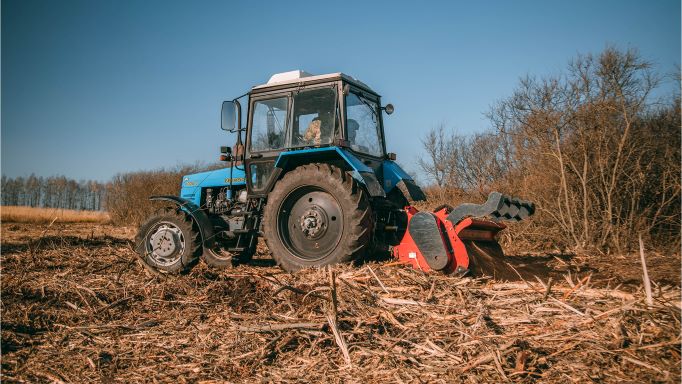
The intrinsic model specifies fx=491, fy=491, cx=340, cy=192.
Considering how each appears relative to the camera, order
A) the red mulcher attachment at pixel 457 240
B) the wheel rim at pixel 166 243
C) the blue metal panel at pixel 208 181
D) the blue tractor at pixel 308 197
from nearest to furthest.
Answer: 1. the red mulcher attachment at pixel 457 240
2. the blue tractor at pixel 308 197
3. the wheel rim at pixel 166 243
4. the blue metal panel at pixel 208 181

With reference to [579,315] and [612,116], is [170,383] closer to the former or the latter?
[579,315]

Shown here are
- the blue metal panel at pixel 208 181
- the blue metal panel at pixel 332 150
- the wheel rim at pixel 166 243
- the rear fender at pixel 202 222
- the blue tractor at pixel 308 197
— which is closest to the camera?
the blue tractor at pixel 308 197

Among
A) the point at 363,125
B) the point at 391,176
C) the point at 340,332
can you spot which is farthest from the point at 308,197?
the point at 340,332

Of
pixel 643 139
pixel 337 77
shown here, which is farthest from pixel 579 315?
pixel 643 139

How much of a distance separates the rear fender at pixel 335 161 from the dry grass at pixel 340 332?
1.12m

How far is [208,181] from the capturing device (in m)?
7.58

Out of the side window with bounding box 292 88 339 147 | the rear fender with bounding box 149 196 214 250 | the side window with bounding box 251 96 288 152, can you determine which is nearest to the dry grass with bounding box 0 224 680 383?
the rear fender with bounding box 149 196 214 250

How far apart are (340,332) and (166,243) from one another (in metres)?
4.26

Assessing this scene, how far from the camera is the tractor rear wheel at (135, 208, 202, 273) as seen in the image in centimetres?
656

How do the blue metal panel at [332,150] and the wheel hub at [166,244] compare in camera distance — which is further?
the wheel hub at [166,244]

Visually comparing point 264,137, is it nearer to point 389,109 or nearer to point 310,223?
point 310,223

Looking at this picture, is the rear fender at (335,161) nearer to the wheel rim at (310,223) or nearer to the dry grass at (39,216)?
the wheel rim at (310,223)

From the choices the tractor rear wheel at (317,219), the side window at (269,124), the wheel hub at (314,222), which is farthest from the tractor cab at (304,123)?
the wheel hub at (314,222)

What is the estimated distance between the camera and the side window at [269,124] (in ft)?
21.2
